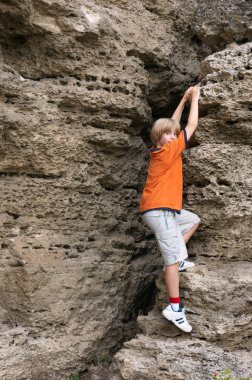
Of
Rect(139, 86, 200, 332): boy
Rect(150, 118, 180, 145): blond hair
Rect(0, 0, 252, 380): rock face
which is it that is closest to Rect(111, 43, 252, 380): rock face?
Rect(0, 0, 252, 380): rock face

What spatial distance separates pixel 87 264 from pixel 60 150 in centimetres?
103

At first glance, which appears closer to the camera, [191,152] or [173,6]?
[191,152]

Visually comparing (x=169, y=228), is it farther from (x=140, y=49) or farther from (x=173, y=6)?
(x=173, y=6)

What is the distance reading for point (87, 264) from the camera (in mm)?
4277

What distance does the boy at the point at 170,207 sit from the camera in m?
3.68

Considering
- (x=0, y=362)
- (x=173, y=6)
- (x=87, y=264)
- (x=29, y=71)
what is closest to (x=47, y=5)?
(x=29, y=71)

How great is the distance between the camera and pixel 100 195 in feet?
14.8

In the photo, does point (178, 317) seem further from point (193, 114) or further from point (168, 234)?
point (193, 114)

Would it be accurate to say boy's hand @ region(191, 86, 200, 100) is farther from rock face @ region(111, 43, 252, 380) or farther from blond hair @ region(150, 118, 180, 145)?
blond hair @ region(150, 118, 180, 145)

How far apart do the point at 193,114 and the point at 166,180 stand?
602 millimetres

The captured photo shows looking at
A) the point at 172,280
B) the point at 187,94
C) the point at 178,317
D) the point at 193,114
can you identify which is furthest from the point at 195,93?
the point at 178,317

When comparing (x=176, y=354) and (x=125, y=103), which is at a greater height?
(x=125, y=103)

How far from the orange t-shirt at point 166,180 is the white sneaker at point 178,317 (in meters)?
0.75

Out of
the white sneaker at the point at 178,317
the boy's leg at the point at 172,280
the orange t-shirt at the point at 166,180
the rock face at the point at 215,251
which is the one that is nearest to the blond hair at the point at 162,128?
the orange t-shirt at the point at 166,180
